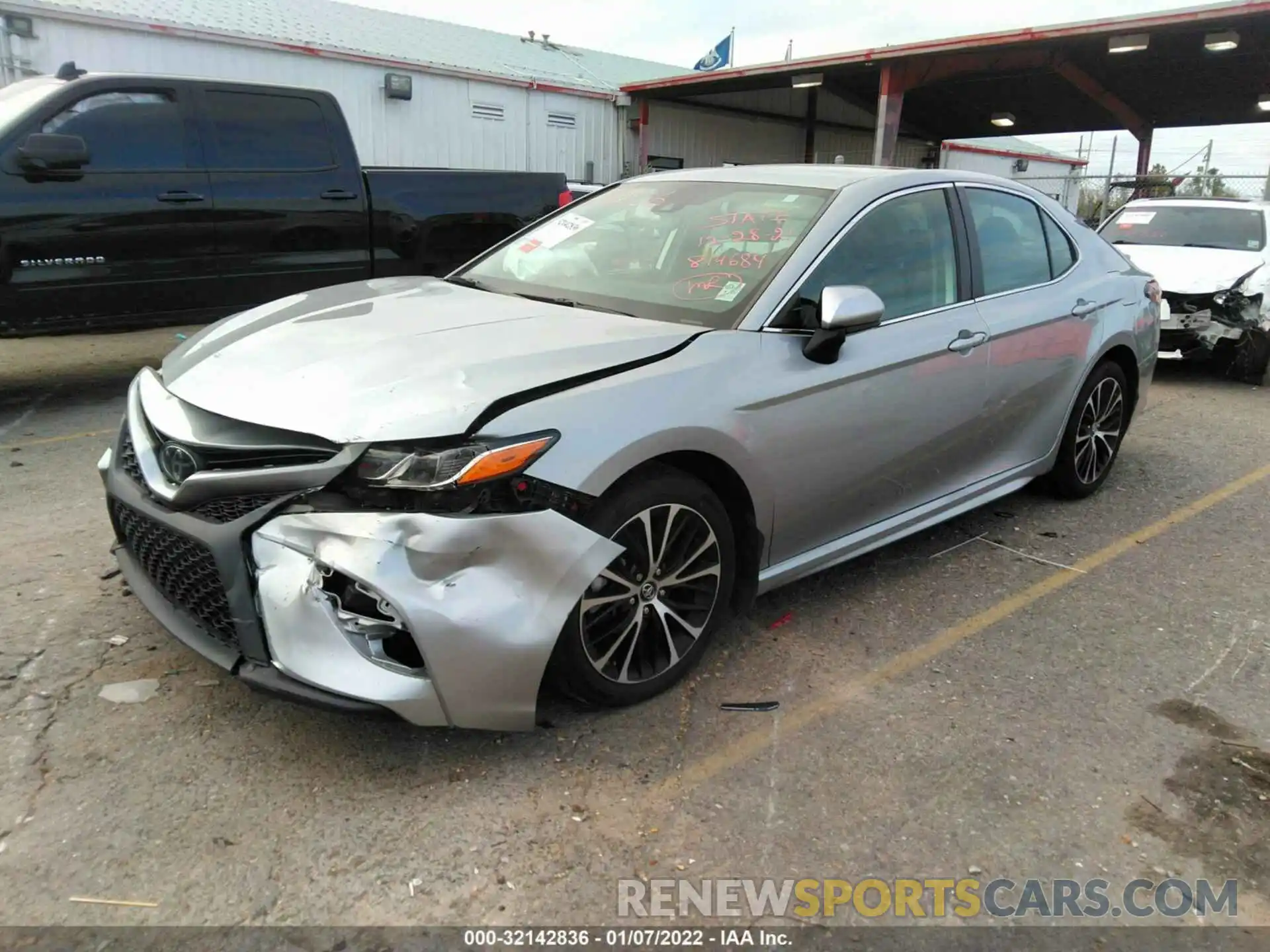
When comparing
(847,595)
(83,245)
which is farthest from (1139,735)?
(83,245)

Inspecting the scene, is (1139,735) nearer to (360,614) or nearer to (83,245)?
(360,614)

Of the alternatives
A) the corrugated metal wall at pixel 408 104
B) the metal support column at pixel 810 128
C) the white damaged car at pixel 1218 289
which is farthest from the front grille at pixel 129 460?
the metal support column at pixel 810 128

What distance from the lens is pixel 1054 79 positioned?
18594 millimetres

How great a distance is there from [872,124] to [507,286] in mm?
23500

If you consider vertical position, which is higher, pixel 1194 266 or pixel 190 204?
pixel 190 204

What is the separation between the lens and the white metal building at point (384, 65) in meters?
12.2

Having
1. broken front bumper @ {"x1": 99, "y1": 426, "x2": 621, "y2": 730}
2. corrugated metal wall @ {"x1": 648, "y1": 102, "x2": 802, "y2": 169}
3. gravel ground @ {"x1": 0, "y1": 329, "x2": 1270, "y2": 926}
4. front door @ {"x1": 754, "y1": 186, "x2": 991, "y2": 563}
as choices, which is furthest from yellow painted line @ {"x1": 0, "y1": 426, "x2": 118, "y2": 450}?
corrugated metal wall @ {"x1": 648, "y1": 102, "x2": 802, "y2": 169}

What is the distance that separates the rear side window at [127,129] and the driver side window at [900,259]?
5.01 metres

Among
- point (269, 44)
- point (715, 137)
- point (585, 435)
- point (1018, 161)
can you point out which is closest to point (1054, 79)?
point (715, 137)

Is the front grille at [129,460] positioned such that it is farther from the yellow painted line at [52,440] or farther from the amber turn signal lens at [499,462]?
the yellow painted line at [52,440]

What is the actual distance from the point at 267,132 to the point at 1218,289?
8145 mm

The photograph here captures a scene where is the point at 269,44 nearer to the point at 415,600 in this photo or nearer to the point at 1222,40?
the point at 415,600

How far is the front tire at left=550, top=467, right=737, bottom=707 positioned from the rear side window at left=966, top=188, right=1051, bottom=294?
6.62 ft

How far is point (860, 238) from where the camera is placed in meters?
3.56
